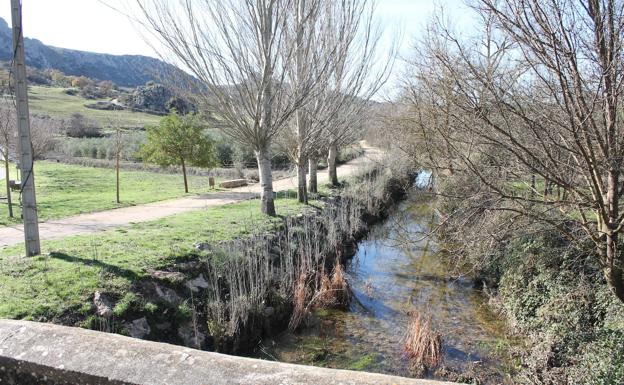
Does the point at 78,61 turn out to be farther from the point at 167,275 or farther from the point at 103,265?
the point at 167,275

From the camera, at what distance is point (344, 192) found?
52.1 ft

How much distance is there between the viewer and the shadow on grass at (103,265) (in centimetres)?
612

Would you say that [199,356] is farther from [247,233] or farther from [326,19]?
[326,19]

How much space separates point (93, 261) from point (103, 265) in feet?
0.85

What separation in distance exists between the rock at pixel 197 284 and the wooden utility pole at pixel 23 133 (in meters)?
2.37

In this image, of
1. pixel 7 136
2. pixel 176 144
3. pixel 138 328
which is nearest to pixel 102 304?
pixel 138 328

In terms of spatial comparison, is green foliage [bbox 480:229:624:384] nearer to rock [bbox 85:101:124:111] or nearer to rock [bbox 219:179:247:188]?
rock [bbox 219:179:247:188]

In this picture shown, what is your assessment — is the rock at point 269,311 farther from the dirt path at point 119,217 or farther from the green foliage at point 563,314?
the dirt path at point 119,217

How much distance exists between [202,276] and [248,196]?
7987 mm

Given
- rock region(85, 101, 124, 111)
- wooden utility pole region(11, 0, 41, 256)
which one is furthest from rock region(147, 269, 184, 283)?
rock region(85, 101, 124, 111)

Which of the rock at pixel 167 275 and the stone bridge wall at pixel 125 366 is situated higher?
the stone bridge wall at pixel 125 366

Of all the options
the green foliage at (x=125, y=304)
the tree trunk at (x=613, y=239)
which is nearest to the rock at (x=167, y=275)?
the green foliage at (x=125, y=304)

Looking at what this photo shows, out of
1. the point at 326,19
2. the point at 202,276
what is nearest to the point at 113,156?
the point at 326,19

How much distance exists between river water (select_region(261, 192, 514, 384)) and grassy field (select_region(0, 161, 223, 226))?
7.58 metres
